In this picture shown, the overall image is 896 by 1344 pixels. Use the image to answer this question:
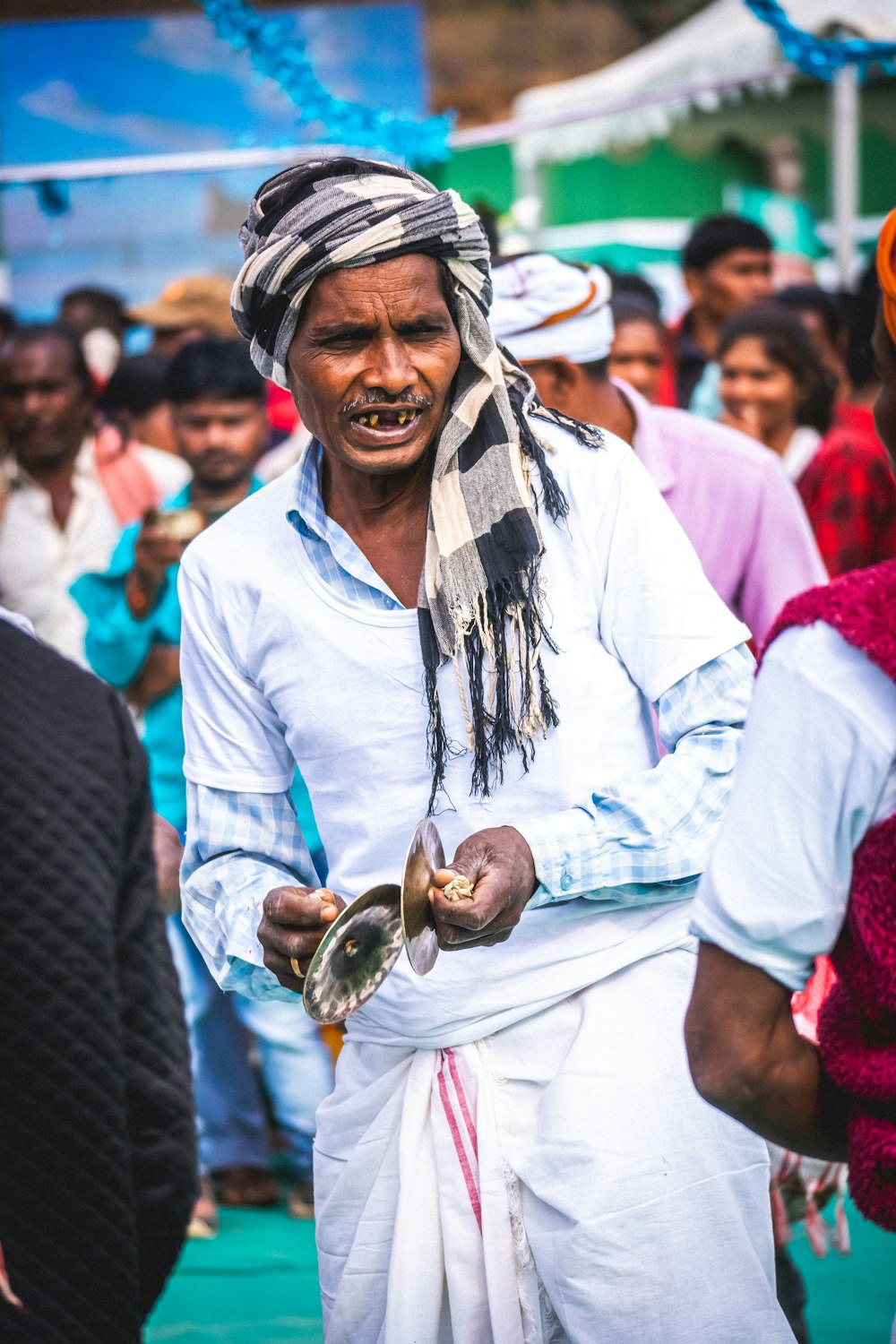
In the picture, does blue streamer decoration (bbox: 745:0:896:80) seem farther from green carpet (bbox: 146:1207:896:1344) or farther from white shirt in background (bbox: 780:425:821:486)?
green carpet (bbox: 146:1207:896:1344)

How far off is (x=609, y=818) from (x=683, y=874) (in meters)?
0.15

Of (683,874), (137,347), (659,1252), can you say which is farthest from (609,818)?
(137,347)

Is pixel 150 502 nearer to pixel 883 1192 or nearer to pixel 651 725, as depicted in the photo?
pixel 651 725

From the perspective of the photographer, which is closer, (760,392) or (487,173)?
(760,392)

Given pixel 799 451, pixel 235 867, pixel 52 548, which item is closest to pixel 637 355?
pixel 799 451

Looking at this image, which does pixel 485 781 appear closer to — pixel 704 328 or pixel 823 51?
pixel 823 51

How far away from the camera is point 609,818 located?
7.63 feet

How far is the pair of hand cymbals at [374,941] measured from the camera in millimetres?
2070

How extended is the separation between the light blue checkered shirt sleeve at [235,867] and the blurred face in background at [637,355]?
3.69m

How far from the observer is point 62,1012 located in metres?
1.84

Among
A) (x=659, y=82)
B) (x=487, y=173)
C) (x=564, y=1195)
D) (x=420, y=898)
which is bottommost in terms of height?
(x=564, y=1195)

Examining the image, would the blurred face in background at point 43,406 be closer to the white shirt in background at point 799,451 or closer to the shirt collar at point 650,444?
the white shirt in background at point 799,451

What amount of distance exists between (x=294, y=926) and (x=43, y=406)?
4.82 meters

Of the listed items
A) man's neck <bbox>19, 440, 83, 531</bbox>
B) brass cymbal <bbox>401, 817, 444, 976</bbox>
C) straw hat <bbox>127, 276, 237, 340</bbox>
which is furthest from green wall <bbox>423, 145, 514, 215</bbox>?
brass cymbal <bbox>401, 817, 444, 976</bbox>
